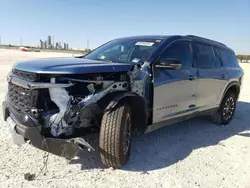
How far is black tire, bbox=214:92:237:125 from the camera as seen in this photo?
239 inches

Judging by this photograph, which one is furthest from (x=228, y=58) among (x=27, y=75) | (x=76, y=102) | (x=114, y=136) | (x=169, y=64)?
(x=27, y=75)

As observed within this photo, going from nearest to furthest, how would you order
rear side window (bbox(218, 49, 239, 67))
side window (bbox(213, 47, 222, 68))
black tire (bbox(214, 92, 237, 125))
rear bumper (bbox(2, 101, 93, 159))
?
rear bumper (bbox(2, 101, 93, 159))
side window (bbox(213, 47, 222, 68))
rear side window (bbox(218, 49, 239, 67))
black tire (bbox(214, 92, 237, 125))

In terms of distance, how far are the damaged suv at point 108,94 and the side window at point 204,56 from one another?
0.08 ft

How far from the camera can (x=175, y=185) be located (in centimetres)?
325

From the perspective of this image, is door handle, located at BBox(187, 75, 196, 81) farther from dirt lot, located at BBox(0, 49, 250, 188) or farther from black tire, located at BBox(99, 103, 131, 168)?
black tire, located at BBox(99, 103, 131, 168)

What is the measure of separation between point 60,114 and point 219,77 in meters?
3.75

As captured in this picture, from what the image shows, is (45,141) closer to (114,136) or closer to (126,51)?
(114,136)

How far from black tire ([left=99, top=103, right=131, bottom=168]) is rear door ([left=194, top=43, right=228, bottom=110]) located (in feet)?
6.94

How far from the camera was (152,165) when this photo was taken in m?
3.75

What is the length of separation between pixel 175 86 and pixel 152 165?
1335mm

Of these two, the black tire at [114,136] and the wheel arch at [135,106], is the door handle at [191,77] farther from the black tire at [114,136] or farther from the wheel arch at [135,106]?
the black tire at [114,136]

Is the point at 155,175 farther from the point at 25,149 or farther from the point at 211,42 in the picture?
the point at 211,42

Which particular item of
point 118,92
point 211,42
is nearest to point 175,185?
point 118,92

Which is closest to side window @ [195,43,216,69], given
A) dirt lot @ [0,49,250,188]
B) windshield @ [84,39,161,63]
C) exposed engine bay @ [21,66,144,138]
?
windshield @ [84,39,161,63]
